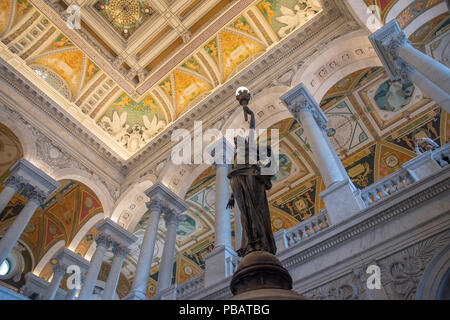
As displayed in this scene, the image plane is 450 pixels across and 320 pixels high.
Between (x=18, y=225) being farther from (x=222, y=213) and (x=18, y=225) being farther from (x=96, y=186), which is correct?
(x=222, y=213)

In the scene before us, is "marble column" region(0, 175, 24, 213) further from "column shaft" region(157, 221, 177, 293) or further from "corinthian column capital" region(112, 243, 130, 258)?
"column shaft" region(157, 221, 177, 293)

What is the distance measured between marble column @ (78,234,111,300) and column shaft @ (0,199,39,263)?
203 centimetres

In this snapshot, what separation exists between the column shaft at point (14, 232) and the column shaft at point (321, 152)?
23.9 ft

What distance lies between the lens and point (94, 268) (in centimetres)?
985

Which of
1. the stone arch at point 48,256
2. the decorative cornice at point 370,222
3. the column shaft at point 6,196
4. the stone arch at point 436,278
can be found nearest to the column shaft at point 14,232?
the column shaft at point 6,196

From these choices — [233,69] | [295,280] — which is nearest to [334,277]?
[295,280]

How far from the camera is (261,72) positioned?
407 inches

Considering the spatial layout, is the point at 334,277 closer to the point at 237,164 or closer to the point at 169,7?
the point at 237,164

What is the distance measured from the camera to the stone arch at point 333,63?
29.0 feet

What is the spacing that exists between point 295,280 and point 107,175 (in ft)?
28.1

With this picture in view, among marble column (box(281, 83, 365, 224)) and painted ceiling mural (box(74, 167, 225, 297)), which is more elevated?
painted ceiling mural (box(74, 167, 225, 297))

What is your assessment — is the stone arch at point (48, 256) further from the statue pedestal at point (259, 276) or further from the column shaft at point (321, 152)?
the statue pedestal at point (259, 276)

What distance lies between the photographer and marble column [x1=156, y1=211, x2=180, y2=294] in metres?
8.27

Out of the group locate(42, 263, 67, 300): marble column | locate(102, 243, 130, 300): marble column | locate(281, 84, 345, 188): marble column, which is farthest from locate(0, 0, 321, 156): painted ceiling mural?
locate(42, 263, 67, 300): marble column
